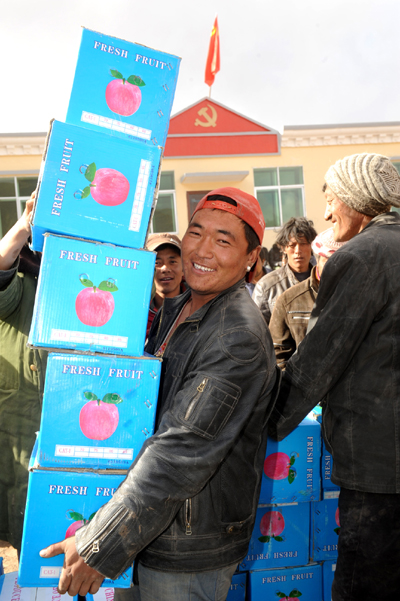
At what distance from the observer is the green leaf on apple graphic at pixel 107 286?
1.37 m

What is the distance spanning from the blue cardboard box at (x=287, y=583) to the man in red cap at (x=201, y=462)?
754 millimetres

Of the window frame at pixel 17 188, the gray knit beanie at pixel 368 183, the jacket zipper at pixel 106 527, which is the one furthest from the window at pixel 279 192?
the jacket zipper at pixel 106 527

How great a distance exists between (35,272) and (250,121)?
12867 millimetres

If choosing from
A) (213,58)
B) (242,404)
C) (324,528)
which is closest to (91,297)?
(242,404)

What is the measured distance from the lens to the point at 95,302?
1371mm

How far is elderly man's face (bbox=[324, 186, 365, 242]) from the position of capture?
183 centimetres

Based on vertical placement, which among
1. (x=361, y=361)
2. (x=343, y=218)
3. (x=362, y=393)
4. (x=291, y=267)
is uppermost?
(x=291, y=267)

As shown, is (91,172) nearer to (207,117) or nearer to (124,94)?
(124,94)

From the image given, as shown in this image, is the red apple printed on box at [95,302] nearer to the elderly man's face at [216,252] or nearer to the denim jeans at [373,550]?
the elderly man's face at [216,252]

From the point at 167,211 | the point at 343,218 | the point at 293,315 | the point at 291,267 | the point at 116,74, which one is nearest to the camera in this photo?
the point at 116,74

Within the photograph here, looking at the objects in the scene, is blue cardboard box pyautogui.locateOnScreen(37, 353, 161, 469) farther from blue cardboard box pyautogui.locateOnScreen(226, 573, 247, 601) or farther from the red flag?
the red flag

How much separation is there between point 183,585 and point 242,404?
55 centimetres

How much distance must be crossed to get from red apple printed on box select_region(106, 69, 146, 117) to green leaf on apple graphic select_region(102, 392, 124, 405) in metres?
0.88

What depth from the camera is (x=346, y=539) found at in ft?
5.17
